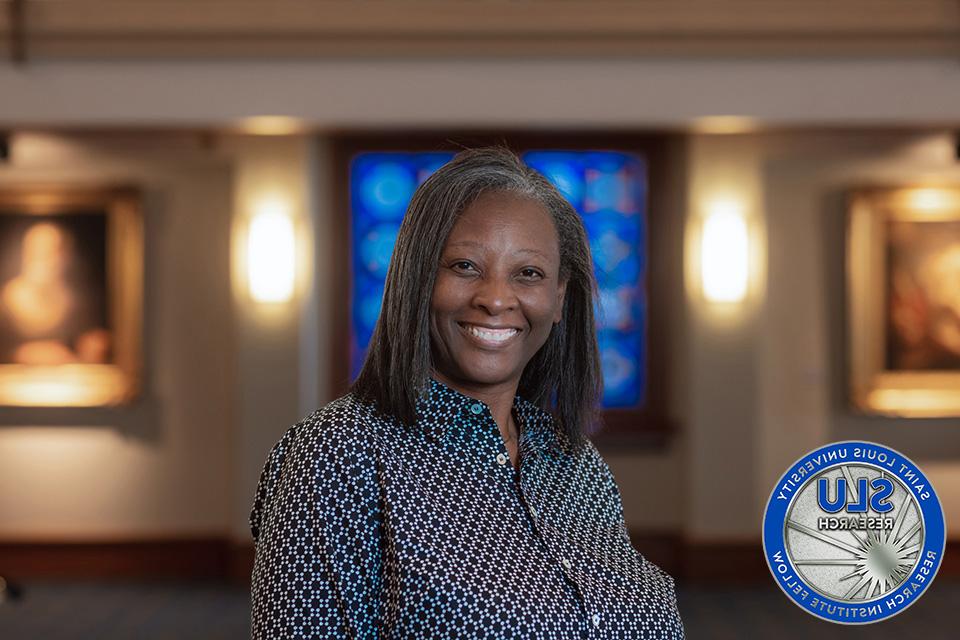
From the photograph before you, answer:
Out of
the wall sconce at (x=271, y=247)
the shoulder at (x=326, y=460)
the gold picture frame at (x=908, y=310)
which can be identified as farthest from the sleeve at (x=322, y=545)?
the gold picture frame at (x=908, y=310)

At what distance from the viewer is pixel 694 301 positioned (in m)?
7.46

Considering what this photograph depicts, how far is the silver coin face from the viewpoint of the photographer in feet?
3.97

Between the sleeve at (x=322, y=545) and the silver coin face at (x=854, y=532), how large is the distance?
18.8 inches

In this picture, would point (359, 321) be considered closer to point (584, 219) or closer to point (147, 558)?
point (584, 219)

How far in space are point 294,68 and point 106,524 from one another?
3487mm

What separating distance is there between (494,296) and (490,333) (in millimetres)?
52

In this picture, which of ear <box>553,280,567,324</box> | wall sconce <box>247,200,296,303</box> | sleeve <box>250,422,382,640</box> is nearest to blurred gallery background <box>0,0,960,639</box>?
wall sconce <box>247,200,296,303</box>

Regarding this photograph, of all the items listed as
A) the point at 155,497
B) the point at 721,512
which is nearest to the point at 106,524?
the point at 155,497

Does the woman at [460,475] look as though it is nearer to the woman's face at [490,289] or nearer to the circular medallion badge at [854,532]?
the woman's face at [490,289]

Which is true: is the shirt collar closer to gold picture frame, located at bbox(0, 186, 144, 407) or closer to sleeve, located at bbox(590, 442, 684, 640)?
sleeve, located at bbox(590, 442, 684, 640)

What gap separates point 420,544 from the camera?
1.36 metres

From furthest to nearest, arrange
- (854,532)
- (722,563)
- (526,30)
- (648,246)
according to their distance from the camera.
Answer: (648,246) < (722,563) < (526,30) < (854,532)

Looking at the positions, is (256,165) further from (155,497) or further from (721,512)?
(721,512)

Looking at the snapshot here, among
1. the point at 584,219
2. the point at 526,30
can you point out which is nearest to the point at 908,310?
the point at 584,219
